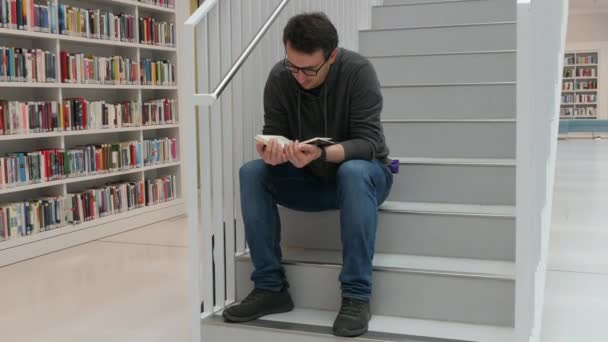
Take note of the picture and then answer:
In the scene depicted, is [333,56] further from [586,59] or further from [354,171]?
[586,59]

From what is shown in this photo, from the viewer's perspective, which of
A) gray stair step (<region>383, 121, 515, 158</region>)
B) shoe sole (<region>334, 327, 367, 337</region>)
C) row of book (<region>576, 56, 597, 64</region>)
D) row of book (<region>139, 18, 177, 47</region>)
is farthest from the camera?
row of book (<region>576, 56, 597, 64</region>)

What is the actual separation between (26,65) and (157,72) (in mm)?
1258

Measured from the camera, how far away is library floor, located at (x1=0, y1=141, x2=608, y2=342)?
91.4 inches

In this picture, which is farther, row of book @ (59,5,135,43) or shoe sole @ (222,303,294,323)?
row of book @ (59,5,135,43)

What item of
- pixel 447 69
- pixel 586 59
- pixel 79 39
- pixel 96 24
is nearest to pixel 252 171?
pixel 447 69

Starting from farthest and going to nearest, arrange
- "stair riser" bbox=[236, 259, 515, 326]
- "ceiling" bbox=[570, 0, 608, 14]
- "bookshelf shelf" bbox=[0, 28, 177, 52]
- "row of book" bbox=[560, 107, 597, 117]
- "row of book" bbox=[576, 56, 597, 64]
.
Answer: "row of book" bbox=[560, 107, 597, 117], "row of book" bbox=[576, 56, 597, 64], "ceiling" bbox=[570, 0, 608, 14], "bookshelf shelf" bbox=[0, 28, 177, 52], "stair riser" bbox=[236, 259, 515, 326]

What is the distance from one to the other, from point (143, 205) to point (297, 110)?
280 centimetres

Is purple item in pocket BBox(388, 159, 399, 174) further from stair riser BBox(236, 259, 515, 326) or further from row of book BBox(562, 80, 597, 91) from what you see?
row of book BBox(562, 80, 597, 91)

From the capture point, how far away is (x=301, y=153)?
73.9 inches

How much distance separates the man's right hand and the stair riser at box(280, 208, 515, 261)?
0.42 meters

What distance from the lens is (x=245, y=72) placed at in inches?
87.0

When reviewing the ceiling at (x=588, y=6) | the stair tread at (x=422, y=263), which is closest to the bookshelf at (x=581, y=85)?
the ceiling at (x=588, y=6)

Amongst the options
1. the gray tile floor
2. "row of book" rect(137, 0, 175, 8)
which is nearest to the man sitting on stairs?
the gray tile floor

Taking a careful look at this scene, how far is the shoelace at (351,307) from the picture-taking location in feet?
6.04
